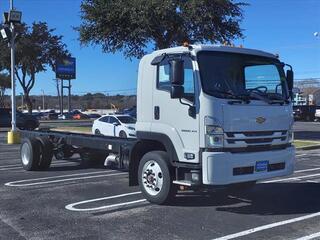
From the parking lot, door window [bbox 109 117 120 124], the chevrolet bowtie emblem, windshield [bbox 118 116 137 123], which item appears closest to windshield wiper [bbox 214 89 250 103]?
the chevrolet bowtie emblem

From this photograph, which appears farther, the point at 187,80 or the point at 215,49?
the point at 215,49

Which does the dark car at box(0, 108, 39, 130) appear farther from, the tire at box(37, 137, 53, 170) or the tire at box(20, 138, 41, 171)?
the tire at box(37, 137, 53, 170)

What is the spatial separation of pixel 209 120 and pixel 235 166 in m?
0.80

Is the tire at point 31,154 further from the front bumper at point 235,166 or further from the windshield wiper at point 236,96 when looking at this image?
the windshield wiper at point 236,96

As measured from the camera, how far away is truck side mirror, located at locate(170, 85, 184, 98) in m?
7.95

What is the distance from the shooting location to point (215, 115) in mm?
7758

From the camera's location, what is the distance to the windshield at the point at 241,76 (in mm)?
7996

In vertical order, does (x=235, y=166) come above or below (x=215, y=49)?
below

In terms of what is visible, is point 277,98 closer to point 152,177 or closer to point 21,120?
point 152,177

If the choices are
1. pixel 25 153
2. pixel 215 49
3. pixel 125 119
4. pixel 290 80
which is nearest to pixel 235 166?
pixel 215 49

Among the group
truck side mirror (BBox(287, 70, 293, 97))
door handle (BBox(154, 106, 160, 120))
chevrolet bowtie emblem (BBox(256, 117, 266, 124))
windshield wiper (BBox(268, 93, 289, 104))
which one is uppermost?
truck side mirror (BBox(287, 70, 293, 97))

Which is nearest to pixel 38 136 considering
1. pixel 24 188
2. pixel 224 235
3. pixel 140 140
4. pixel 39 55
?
pixel 24 188

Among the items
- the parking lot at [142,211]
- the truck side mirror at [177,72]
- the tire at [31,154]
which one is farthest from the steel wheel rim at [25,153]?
the truck side mirror at [177,72]

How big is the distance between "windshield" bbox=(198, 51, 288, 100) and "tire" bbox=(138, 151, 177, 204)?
4.85 feet
